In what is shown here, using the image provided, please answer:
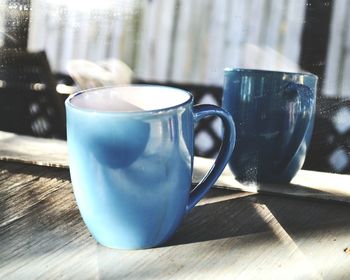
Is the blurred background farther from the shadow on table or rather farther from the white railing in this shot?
the shadow on table

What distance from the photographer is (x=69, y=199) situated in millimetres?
407

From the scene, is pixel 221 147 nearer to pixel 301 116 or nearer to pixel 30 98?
pixel 301 116

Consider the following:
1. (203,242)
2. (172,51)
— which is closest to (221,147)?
(203,242)

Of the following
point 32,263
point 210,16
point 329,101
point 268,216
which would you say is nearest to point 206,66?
point 210,16

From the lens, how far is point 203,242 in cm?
33

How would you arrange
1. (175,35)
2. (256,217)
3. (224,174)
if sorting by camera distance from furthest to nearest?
(175,35)
(224,174)
(256,217)

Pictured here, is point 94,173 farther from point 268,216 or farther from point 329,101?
point 329,101

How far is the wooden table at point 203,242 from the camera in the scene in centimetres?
28

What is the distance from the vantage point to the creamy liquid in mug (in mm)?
330

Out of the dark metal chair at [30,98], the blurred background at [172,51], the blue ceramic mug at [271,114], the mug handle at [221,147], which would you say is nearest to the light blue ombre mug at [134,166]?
the mug handle at [221,147]

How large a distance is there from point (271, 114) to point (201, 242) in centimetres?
16

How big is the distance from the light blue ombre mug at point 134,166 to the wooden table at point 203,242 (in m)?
0.02

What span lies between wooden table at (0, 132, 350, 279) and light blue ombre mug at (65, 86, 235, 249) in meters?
0.02

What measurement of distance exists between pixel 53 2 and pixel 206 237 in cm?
44
